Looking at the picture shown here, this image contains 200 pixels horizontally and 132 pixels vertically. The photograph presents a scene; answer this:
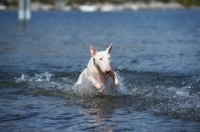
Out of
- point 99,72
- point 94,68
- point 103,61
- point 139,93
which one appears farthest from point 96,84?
point 139,93

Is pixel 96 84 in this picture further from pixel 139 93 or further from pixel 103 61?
pixel 139 93

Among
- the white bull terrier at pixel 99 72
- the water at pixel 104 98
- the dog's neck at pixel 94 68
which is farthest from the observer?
the dog's neck at pixel 94 68

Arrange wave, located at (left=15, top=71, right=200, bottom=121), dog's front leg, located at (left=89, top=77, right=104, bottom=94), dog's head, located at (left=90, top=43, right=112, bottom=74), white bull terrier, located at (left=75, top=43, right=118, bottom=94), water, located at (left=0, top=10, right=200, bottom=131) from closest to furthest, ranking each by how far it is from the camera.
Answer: water, located at (left=0, top=10, right=200, bottom=131)
wave, located at (left=15, top=71, right=200, bottom=121)
dog's head, located at (left=90, top=43, right=112, bottom=74)
white bull terrier, located at (left=75, top=43, right=118, bottom=94)
dog's front leg, located at (left=89, top=77, right=104, bottom=94)

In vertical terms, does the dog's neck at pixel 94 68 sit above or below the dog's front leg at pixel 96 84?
above

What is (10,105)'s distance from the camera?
13273 mm

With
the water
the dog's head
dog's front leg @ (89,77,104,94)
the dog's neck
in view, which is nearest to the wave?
the water

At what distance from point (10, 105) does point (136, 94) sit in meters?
3.59

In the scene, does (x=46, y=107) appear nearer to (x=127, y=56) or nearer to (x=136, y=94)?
(x=136, y=94)

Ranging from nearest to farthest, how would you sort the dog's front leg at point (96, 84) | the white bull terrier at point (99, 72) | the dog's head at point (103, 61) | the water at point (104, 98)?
the water at point (104, 98) → the dog's head at point (103, 61) → the white bull terrier at point (99, 72) → the dog's front leg at point (96, 84)

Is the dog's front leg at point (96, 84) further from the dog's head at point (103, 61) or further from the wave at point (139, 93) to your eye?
the dog's head at point (103, 61)

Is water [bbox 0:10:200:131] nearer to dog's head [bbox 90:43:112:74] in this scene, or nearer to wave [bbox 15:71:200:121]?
wave [bbox 15:71:200:121]

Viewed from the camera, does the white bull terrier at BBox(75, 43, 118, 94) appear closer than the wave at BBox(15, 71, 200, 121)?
No

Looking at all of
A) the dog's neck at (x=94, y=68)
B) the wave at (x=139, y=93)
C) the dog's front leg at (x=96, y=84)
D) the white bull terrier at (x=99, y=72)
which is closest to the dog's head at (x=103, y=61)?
the white bull terrier at (x=99, y=72)

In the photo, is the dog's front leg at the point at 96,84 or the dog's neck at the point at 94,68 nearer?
the dog's neck at the point at 94,68
